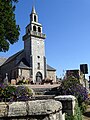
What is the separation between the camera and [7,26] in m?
22.2

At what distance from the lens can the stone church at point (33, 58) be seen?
4225 cm

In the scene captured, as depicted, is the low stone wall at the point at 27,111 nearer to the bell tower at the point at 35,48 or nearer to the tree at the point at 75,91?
the tree at the point at 75,91

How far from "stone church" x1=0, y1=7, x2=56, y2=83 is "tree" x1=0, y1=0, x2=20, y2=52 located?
18.6 meters

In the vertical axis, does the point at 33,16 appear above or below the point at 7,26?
above

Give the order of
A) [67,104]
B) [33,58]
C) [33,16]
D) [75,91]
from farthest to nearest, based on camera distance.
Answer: [33,16]
[33,58]
[75,91]
[67,104]

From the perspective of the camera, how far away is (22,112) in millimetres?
2273

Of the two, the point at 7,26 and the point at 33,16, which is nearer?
the point at 7,26

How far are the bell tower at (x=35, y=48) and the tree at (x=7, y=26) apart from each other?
19.3m

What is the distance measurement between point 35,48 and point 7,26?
22307 mm

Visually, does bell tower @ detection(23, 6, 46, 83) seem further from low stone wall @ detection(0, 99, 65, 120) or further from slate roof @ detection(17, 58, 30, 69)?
low stone wall @ detection(0, 99, 65, 120)

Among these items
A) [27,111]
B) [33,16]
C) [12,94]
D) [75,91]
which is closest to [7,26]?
[75,91]

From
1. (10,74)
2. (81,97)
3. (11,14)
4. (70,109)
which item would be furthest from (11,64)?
(70,109)

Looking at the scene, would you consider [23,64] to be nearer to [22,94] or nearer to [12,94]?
[22,94]

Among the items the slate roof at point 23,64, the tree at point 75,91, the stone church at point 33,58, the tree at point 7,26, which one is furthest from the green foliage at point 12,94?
the slate roof at point 23,64
